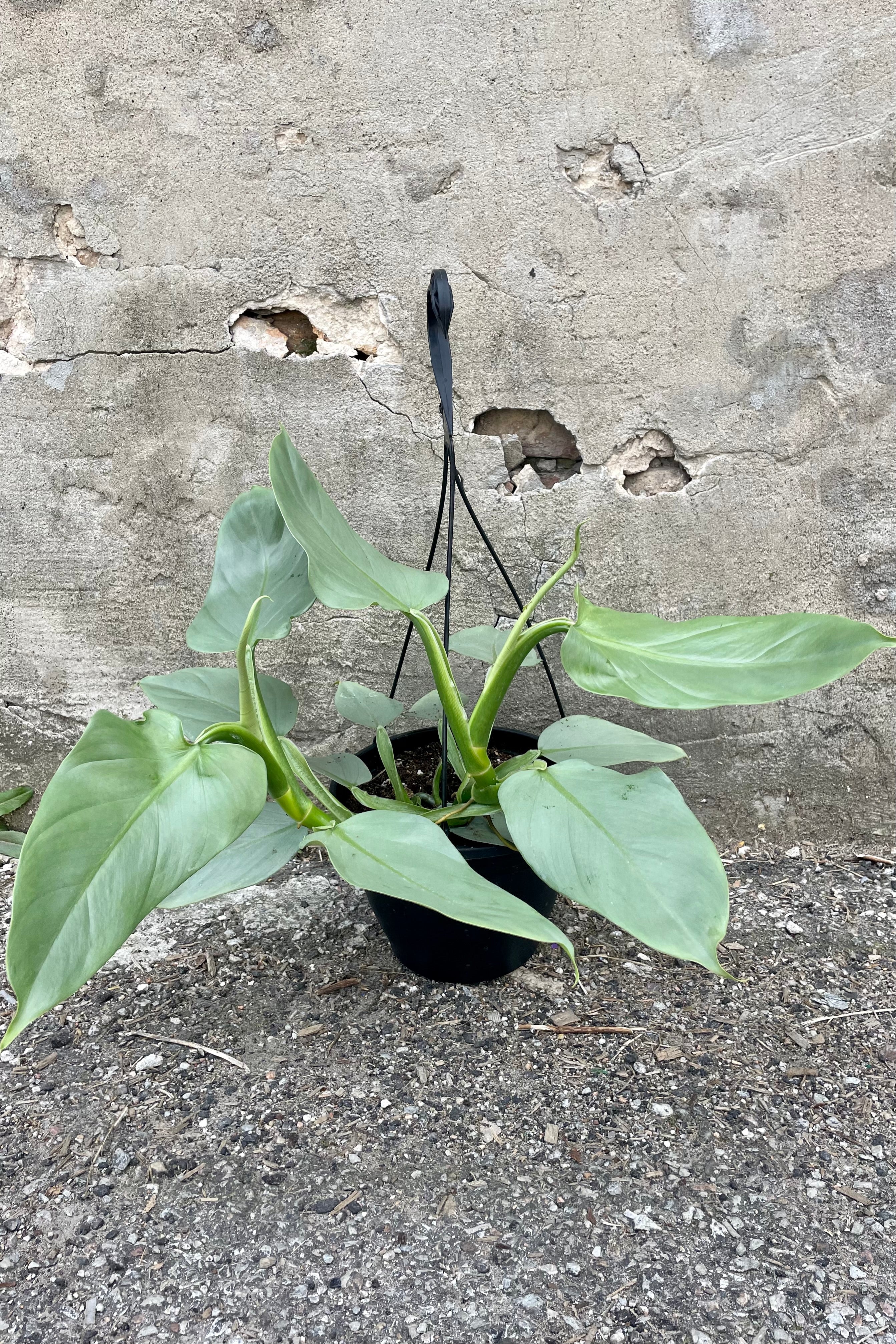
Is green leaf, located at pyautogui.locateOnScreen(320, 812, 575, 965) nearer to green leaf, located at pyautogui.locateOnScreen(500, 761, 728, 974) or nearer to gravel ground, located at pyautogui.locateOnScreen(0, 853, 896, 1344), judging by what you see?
green leaf, located at pyautogui.locateOnScreen(500, 761, 728, 974)

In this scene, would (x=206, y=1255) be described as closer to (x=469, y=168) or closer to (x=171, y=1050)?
(x=171, y=1050)

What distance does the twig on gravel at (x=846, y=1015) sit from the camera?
1152 millimetres

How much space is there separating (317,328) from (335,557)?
57cm

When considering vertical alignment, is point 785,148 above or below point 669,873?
above

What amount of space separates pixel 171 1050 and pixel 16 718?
750mm

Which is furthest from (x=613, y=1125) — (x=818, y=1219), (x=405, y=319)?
(x=405, y=319)

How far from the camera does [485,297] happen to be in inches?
51.9

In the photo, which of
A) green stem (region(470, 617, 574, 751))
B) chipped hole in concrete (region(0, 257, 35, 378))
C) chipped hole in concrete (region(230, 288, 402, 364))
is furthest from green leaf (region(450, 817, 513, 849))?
chipped hole in concrete (region(0, 257, 35, 378))

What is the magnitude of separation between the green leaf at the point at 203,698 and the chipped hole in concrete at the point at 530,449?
53cm

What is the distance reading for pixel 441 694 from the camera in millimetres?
1058

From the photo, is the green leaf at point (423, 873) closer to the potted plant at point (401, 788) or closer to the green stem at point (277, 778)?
the potted plant at point (401, 788)

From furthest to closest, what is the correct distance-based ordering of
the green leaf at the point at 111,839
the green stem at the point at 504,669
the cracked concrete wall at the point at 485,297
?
1. the cracked concrete wall at the point at 485,297
2. the green stem at the point at 504,669
3. the green leaf at the point at 111,839

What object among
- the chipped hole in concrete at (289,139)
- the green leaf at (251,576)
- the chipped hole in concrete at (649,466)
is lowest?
the green leaf at (251,576)

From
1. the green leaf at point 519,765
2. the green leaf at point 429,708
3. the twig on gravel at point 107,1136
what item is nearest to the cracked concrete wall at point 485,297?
the green leaf at point 429,708
